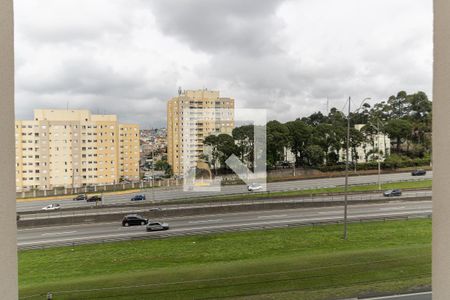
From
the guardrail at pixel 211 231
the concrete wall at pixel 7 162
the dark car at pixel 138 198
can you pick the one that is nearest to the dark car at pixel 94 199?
the dark car at pixel 138 198

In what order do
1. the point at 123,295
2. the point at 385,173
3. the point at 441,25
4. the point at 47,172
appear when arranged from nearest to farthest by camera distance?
the point at 441,25
the point at 123,295
the point at 47,172
the point at 385,173

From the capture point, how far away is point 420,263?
12.7 feet

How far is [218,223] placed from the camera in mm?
5730

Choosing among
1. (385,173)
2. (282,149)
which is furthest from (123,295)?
(385,173)

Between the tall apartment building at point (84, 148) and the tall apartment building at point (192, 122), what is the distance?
63 centimetres

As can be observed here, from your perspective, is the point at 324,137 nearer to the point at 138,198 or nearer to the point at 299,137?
the point at 299,137

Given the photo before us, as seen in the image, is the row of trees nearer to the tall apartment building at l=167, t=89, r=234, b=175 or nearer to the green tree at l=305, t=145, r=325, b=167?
the green tree at l=305, t=145, r=325, b=167

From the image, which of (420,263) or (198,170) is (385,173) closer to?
(420,263)

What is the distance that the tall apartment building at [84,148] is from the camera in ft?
15.5

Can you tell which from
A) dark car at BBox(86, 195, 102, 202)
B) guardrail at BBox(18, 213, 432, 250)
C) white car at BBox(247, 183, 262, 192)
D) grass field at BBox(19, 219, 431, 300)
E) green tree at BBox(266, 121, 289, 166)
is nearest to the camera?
grass field at BBox(19, 219, 431, 300)

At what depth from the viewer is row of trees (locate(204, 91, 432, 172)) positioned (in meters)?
5.24

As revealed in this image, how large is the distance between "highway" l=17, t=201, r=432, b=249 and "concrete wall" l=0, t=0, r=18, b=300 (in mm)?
5127

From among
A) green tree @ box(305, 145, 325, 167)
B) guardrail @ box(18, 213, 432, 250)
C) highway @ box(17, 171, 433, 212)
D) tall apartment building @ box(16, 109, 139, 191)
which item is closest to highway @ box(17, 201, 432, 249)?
guardrail @ box(18, 213, 432, 250)

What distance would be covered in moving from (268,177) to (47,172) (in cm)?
369
